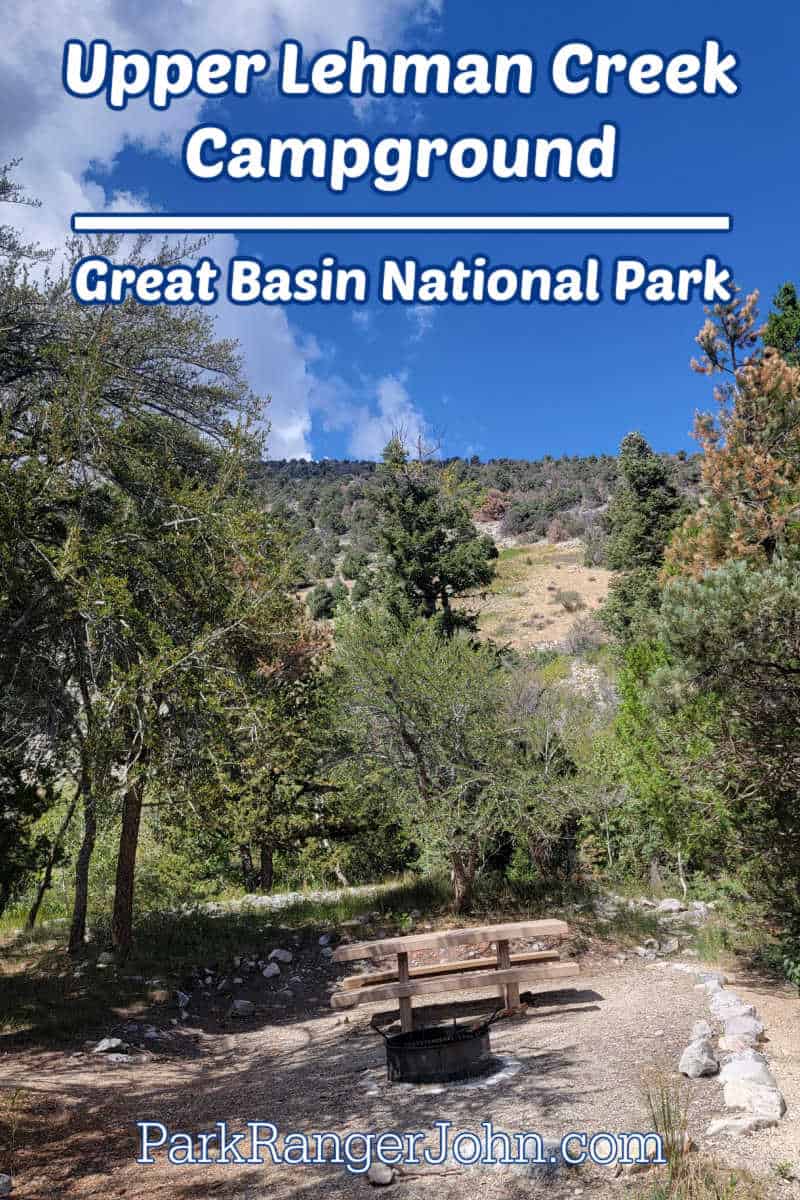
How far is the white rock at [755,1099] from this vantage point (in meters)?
4.81

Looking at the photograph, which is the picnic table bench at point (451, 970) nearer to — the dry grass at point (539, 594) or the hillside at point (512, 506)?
the dry grass at point (539, 594)

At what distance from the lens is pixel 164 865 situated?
1681 centimetres

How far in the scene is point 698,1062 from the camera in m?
5.80

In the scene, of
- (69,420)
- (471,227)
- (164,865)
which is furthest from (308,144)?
(164,865)

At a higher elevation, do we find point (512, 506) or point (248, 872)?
point (512, 506)

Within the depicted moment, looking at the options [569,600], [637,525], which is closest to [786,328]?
[637,525]

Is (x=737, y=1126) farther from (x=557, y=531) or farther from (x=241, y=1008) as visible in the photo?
(x=557, y=531)

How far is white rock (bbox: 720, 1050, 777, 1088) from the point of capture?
207 inches

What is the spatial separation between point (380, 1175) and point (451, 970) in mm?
5124

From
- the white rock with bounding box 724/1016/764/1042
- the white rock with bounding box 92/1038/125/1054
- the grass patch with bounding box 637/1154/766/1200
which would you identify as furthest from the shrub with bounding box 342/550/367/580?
the grass patch with bounding box 637/1154/766/1200

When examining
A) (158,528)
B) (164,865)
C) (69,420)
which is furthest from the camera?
(164,865)

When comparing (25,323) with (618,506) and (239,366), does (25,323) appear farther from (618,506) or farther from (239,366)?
(618,506)

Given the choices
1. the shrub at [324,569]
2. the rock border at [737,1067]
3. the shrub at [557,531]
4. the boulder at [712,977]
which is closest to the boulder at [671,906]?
the boulder at [712,977]

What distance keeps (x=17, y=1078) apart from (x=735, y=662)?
7.60 m
